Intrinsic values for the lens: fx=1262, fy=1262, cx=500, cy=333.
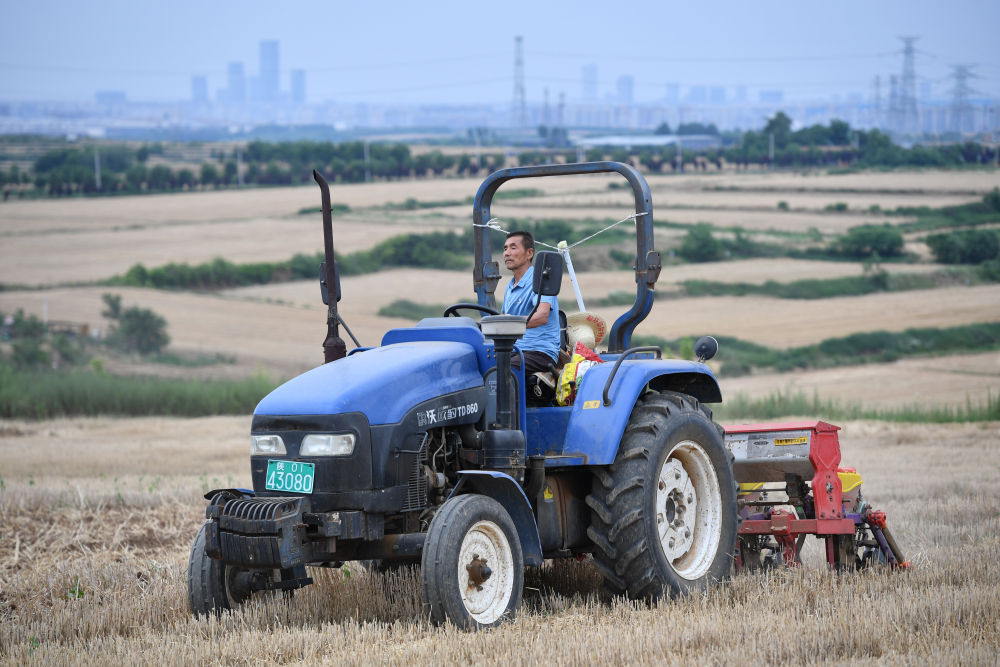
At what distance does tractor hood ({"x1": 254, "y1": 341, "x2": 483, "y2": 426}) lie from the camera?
6324mm

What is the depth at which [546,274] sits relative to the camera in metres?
6.65

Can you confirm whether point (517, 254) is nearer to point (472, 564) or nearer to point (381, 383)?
point (381, 383)

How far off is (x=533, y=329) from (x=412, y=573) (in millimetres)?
1679

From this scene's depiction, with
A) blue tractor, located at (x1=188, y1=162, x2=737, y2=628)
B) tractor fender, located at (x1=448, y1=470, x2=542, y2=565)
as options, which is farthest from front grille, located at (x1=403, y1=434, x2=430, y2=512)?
tractor fender, located at (x1=448, y1=470, x2=542, y2=565)

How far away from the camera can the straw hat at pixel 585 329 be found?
774 cm

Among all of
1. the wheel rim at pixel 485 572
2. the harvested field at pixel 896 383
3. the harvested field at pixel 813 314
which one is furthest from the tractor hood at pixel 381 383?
the harvested field at pixel 813 314

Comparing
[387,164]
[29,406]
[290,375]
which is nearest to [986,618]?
[29,406]

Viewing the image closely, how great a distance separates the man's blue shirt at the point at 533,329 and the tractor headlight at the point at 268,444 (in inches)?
62.4

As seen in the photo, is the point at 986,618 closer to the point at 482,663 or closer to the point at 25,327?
the point at 482,663

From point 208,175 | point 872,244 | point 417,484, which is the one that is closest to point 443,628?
point 417,484

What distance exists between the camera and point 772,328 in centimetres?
3553

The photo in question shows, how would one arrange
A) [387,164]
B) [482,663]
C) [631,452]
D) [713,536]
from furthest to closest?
[387,164] < [713,536] < [631,452] < [482,663]

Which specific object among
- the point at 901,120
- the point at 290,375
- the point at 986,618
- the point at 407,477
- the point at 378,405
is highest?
the point at 901,120

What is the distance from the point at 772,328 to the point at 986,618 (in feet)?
97.3
